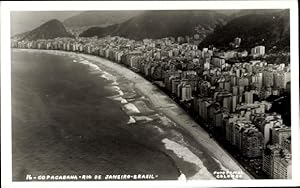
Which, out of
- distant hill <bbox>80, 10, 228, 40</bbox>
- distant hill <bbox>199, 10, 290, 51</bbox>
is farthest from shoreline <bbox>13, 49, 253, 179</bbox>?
distant hill <bbox>199, 10, 290, 51</bbox>

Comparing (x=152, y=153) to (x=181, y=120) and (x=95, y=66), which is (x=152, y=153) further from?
(x=95, y=66)

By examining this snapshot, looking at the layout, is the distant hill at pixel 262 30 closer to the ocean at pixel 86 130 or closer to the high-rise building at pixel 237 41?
the high-rise building at pixel 237 41

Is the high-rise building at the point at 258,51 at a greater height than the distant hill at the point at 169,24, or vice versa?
the distant hill at the point at 169,24

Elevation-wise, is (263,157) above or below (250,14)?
below

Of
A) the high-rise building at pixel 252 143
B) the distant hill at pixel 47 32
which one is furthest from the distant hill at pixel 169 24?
the high-rise building at pixel 252 143

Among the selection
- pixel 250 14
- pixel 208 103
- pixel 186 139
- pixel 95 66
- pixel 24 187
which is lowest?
pixel 24 187

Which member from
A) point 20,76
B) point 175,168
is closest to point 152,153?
point 175,168

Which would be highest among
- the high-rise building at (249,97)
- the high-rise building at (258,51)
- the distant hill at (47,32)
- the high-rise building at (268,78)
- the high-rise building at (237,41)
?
the distant hill at (47,32)
